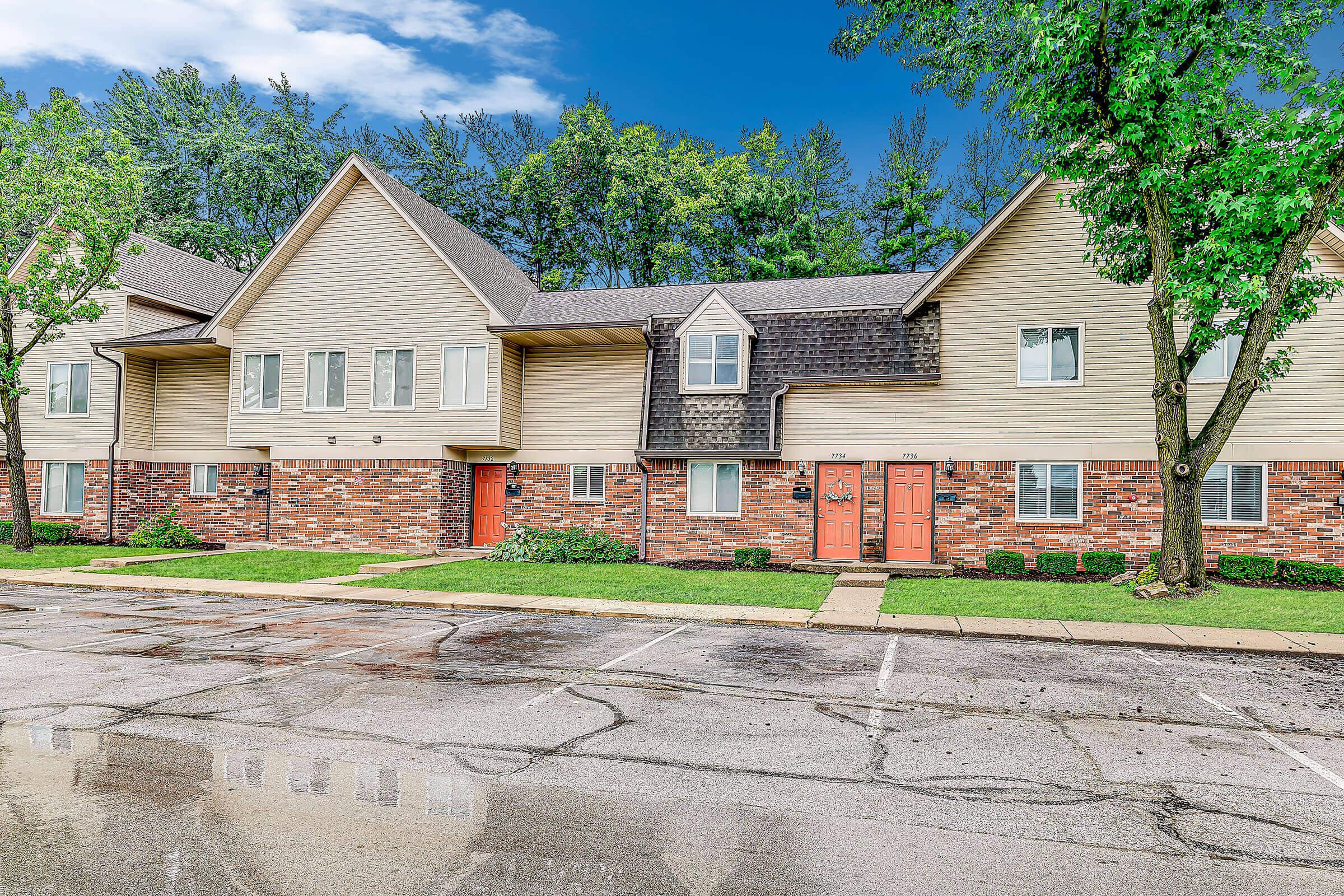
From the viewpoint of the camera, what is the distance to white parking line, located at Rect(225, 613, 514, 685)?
334 inches

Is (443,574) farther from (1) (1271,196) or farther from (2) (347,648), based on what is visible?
(1) (1271,196)

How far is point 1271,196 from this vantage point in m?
13.5

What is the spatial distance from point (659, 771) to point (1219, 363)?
17645mm

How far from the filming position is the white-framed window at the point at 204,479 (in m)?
25.0

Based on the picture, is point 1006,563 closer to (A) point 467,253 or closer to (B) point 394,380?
(B) point 394,380

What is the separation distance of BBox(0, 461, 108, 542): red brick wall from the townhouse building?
12cm

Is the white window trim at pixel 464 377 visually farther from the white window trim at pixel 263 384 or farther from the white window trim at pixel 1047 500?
the white window trim at pixel 1047 500

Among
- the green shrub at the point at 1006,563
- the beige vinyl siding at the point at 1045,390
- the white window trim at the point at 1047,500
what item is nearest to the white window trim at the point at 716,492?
the beige vinyl siding at the point at 1045,390

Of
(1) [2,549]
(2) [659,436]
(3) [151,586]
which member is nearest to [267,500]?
(1) [2,549]

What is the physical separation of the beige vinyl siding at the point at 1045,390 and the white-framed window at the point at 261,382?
14.0 m

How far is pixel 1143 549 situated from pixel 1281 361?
4.86 metres

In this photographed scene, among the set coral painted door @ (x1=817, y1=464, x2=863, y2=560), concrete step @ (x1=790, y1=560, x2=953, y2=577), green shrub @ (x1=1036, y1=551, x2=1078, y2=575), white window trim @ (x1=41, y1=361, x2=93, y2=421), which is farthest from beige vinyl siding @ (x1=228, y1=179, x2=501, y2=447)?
green shrub @ (x1=1036, y1=551, x2=1078, y2=575)

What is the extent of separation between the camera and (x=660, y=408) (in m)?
20.9

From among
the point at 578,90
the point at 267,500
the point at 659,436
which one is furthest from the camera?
the point at 578,90
